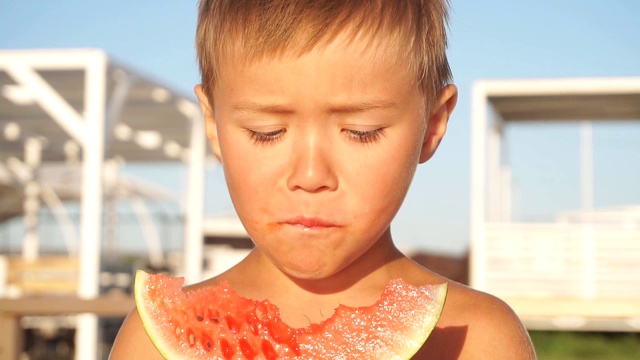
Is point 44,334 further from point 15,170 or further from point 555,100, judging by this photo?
point 555,100

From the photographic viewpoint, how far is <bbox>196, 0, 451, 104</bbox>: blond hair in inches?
41.8

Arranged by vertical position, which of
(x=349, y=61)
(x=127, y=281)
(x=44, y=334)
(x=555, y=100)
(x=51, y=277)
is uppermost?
(x=349, y=61)

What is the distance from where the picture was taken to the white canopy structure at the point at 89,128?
9.07 meters

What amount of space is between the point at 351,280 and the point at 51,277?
31.8ft

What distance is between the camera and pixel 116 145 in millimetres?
14156

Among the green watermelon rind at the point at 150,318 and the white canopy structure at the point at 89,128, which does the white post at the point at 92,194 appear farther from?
the green watermelon rind at the point at 150,318

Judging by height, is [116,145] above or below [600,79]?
below

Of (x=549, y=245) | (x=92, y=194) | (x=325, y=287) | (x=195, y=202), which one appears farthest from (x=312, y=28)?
(x=195, y=202)

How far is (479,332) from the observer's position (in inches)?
45.9

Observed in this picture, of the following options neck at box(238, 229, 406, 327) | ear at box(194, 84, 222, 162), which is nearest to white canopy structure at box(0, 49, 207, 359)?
ear at box(194, 84, 222, 162)

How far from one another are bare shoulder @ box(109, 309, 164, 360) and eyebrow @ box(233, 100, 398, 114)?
366 millimetres

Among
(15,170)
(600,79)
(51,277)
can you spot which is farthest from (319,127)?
(15,170)

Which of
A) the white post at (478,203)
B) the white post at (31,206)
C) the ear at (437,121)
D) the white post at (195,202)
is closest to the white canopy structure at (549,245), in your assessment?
the white post at (478,203)

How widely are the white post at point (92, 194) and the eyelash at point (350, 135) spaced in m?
8.15
